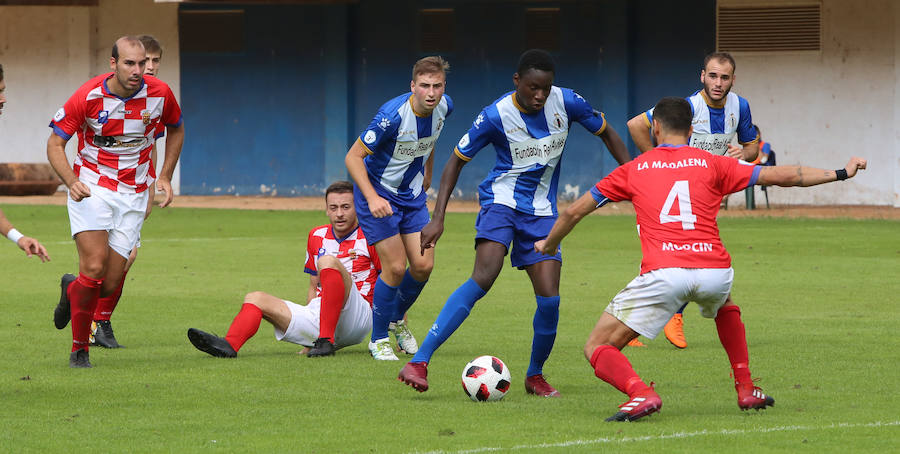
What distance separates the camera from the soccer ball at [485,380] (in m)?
6.94

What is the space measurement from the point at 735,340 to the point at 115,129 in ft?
13.7

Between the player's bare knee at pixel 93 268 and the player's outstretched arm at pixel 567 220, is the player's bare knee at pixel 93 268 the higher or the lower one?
the lower one

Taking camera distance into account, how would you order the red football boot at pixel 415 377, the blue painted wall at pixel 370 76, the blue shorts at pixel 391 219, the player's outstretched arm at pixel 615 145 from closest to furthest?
the red football boot at pixel 415 377 < the player's outstretched arm at pixel 615 145 < the blue shorts at pixel 391 219 < the blue painted wall at pixel 370 76

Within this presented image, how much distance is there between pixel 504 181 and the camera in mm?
7512

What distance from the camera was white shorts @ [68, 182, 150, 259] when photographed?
831 centimetres

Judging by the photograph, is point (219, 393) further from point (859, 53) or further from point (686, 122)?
point (859, 53)

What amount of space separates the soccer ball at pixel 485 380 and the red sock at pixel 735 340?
1.18m

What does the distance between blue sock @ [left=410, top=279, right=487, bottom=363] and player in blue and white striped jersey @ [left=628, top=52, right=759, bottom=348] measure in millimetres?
2467

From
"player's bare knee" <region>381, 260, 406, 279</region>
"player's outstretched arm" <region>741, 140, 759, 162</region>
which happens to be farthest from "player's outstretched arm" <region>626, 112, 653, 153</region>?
"player's bare knee" <region>381, 260, 406, 279</region>

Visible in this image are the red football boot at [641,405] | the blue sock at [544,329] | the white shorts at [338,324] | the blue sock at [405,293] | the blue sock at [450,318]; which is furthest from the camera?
the blue sock at [405,293]

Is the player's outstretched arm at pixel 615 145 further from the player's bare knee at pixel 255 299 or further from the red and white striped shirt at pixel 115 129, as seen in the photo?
the red and white striped shirt at pixel 115 129

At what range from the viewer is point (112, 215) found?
8.43 meters

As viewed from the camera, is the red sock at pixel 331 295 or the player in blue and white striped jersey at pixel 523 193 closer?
the player in blue and white striped jersey at pixel 523 193

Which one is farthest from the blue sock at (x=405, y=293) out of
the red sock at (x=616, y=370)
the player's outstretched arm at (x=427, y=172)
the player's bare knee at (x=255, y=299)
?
the red sock at (x=616, y=370)
